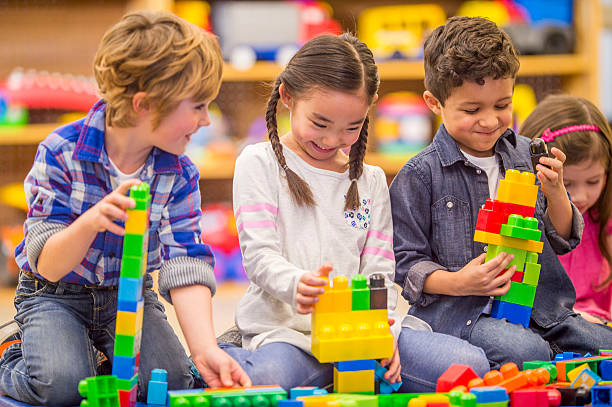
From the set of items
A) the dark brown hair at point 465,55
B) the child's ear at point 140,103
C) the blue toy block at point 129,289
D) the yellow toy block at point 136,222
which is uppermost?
the dark brown hair at point 465,55

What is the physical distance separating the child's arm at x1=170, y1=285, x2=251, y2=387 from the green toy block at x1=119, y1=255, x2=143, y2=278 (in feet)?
0.58

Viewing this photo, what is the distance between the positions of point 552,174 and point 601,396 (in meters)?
0.39

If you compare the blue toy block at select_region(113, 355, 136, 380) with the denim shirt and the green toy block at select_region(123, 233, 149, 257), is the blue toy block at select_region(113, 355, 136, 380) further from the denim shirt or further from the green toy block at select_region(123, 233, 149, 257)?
the denim shirt

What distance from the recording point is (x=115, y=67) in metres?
1.08

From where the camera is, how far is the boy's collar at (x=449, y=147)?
1340 millimetres

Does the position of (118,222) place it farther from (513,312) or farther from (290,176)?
Answer: (513,312)

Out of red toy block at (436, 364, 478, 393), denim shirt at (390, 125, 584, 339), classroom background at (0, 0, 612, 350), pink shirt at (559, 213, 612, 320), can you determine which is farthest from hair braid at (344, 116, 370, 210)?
classroom background at (0, 0, 612, 350)

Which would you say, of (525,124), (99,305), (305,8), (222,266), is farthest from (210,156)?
(99,305)

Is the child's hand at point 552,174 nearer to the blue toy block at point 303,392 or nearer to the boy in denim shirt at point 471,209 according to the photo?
the boy in denim shirt at point 471,209

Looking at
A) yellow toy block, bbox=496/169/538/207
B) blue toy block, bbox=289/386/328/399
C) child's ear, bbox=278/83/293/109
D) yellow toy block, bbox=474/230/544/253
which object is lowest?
blue toy block, bbox=289/386/328/399

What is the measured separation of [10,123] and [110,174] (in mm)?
1801

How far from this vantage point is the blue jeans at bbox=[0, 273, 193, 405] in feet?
3.59

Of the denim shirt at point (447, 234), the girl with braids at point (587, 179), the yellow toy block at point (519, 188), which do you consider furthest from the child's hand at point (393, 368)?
the girl with braids at point (587, 179)

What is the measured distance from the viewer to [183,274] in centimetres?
116
